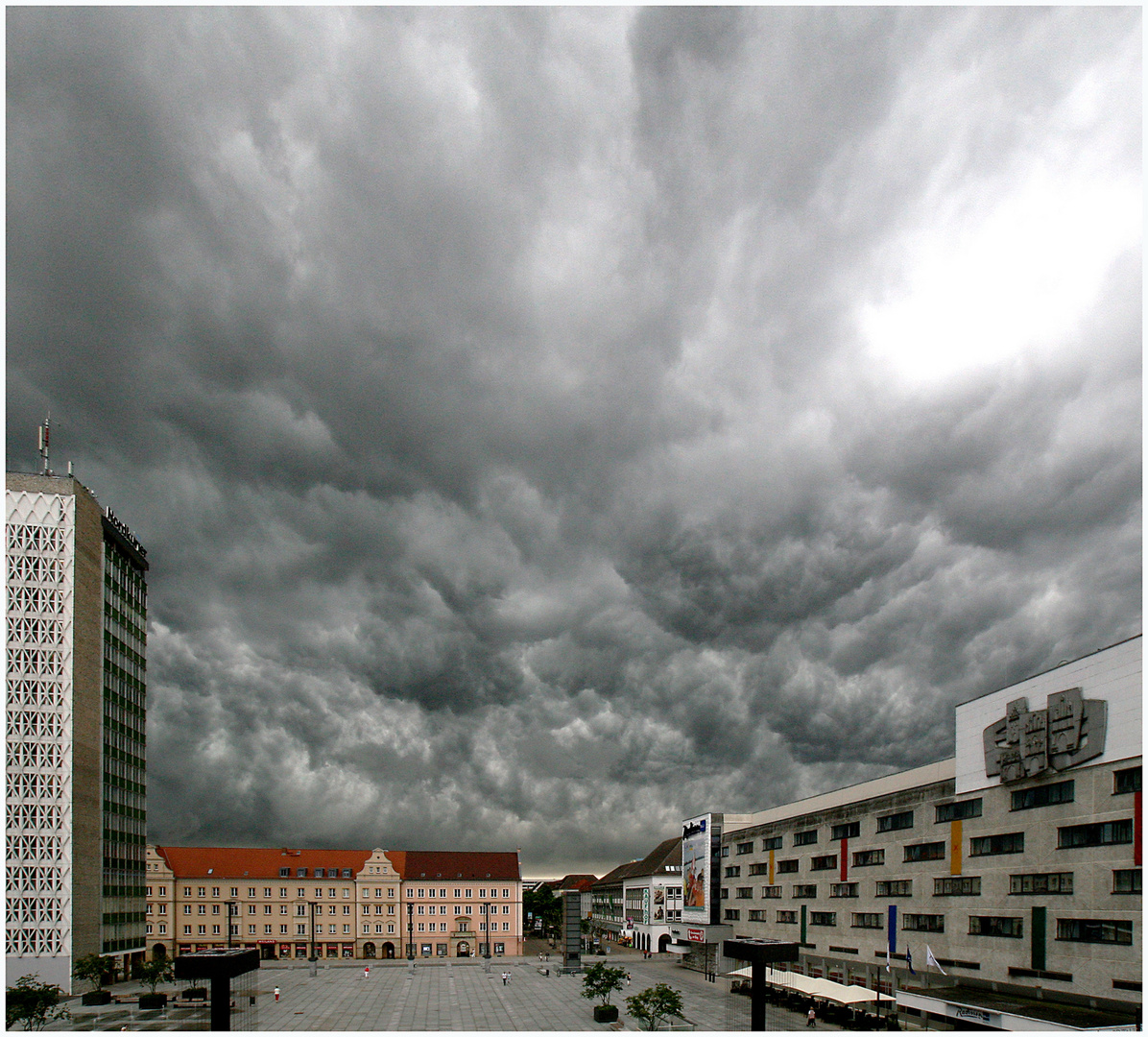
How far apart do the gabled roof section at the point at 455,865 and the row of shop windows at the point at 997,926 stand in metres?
79.3

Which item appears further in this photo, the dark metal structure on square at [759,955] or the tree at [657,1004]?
the tree at [657,1004]

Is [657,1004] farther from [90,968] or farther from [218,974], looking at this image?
[90,968]

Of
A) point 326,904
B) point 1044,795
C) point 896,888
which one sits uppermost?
point 1044,795

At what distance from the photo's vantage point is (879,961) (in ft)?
265

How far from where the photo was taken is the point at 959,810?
7156cm

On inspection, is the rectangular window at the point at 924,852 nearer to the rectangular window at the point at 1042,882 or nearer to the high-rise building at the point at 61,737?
the rectangular window at the point at 1042,882

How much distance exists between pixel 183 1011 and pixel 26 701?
36.6 meters

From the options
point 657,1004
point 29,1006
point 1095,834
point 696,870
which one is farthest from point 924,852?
point 29,1006

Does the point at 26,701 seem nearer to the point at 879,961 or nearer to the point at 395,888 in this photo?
the point at 395,888

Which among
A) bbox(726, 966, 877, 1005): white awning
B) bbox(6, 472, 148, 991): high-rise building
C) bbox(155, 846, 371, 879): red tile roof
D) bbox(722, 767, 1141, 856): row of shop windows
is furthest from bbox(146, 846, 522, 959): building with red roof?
bbox(726, 966, 877, 1005): white awning

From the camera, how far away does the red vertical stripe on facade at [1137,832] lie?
5253 centimetres

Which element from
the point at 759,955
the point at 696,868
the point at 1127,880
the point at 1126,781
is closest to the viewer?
the point at 759,955

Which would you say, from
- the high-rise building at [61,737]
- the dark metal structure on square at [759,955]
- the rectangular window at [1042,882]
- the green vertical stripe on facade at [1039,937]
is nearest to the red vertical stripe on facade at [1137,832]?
the rectangular window at [1042,882]

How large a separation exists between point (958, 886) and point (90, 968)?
3326 inches
